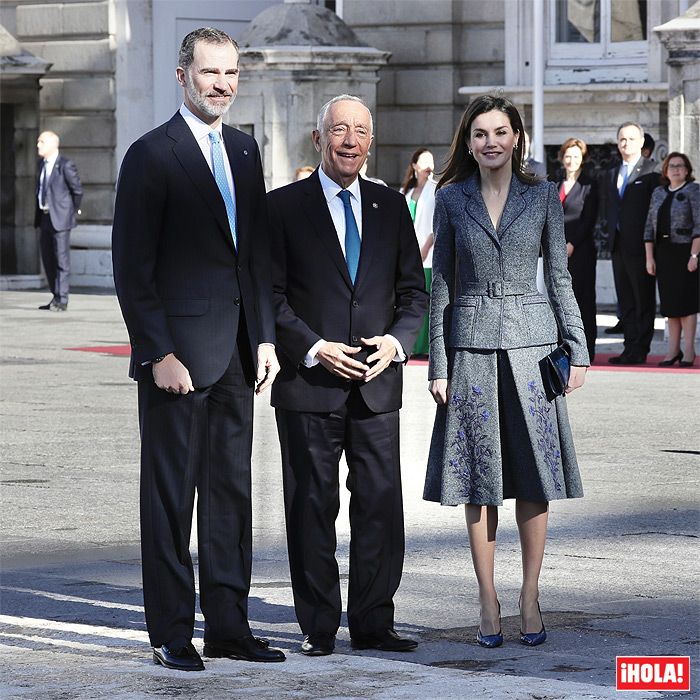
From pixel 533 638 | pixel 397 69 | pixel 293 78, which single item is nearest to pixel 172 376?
pixel 533 638

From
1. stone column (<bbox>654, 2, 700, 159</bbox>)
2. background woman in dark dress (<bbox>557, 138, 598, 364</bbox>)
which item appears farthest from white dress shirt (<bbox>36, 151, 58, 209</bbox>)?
background woman in dark dress (<bbox>557, 138, 598, 364</bbox>)

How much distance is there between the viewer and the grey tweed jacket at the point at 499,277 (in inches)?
259

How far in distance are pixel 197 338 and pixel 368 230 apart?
0.74m

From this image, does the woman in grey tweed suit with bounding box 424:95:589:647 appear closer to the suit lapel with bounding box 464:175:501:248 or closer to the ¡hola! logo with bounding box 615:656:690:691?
the suit lapel with bounding box 464:175:501:248

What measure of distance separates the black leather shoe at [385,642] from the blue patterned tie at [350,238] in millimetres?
1172

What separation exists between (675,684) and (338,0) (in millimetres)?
19562

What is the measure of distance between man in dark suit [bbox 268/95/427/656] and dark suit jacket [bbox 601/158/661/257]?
9.84 metres

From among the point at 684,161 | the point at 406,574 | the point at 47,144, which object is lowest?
the point at 406,574

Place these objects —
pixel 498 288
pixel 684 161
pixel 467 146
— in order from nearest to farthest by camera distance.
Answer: pixel 498 288 → pixel 467 146 → pixel 684 161

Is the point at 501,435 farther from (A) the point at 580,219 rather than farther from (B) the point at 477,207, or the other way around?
(A) the point at 580,219

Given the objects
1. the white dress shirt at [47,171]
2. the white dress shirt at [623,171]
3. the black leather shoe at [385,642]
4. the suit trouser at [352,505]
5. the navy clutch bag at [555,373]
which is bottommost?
the black leather shoe at [385,642]

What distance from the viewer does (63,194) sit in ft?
71.9

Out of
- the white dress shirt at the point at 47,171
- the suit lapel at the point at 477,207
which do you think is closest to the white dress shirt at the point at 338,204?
the suit lapel at the point at 477,207

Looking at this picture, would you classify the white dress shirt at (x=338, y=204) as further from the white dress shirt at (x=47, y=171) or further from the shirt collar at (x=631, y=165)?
the white dress shirt at (x=47, y=171)
